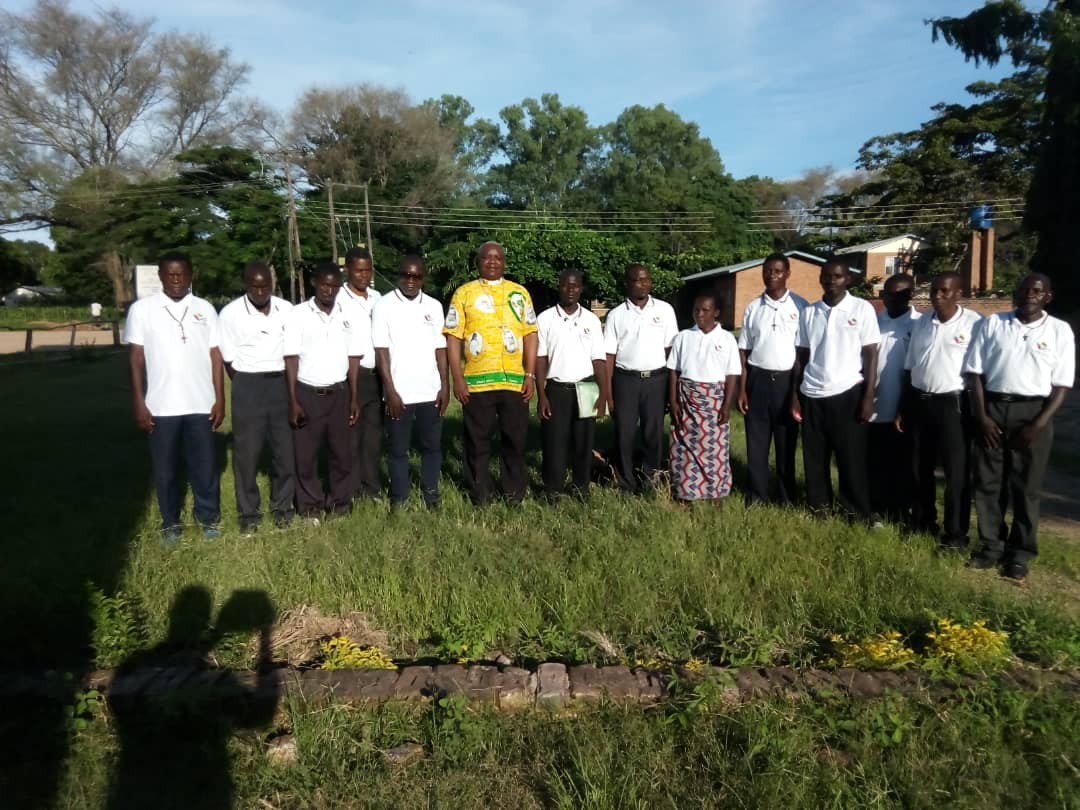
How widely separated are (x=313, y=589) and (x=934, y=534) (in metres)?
3.96

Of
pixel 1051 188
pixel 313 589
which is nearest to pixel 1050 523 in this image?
pixel 313 589

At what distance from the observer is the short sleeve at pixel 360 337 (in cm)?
537

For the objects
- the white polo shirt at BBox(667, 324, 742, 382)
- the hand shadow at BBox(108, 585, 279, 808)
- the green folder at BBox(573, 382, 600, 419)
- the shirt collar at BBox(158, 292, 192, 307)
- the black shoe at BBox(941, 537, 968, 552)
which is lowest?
the hand shadow at BBox(108, 585, 279, 808)

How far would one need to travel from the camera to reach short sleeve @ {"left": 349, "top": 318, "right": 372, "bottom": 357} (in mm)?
5367

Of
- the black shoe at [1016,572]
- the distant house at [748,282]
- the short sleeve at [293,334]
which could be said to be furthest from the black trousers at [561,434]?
the distant house at [748,282]

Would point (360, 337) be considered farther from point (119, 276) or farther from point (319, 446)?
point (119, 276)

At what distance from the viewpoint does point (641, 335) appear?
18.5ft

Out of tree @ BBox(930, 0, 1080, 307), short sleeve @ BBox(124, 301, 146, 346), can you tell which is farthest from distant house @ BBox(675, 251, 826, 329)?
short sleeve @ BBox(124, 301, 146, 346)

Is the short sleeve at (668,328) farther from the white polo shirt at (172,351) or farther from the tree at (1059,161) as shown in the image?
the tree at (1059,161)

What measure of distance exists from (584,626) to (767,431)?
245 cm

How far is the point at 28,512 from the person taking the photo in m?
5.97

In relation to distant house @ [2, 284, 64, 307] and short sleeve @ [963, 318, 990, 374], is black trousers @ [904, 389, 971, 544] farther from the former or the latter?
distant house @ [2, 284, 64, 307]

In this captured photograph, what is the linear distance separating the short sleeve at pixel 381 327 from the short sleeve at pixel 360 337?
16 centimetres

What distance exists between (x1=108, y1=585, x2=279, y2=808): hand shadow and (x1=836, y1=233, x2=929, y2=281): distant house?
33.9 metres
